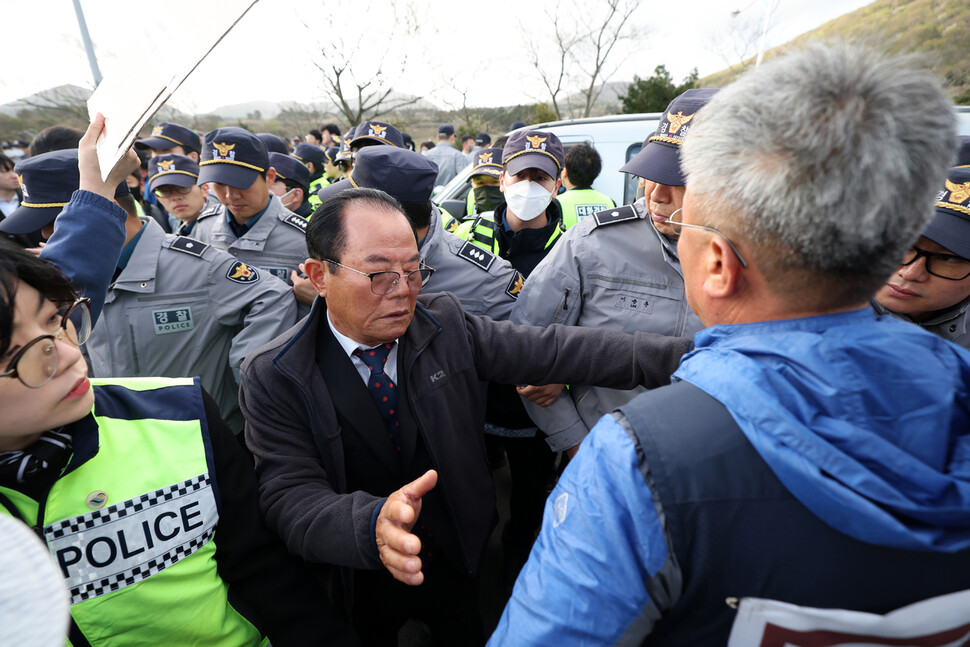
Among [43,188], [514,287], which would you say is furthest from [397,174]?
[43,188]

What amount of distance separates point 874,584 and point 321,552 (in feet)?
3.89

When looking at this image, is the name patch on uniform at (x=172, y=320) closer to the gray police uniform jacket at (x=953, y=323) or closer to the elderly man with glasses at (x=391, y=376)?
the elderly man with glasses at (x=391, y=376)

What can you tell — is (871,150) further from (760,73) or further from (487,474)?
(487,474)

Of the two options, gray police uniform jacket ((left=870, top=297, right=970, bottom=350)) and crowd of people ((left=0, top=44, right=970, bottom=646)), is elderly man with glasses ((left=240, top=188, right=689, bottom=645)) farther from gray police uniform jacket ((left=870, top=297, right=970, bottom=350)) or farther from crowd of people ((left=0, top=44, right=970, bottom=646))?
gray police uniform jacket ((left=870, top=297, right=970, bottom=350))

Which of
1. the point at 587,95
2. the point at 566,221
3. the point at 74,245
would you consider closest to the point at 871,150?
the point at 74,245

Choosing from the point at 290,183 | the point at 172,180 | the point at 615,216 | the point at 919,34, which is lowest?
the point at 615,216

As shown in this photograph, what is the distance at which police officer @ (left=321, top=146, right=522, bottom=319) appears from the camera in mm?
2439

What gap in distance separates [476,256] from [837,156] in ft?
6.40

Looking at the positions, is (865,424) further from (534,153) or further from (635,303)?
(534,153)

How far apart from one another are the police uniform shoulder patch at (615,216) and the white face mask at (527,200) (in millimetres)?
1324

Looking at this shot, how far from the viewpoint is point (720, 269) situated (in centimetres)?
86

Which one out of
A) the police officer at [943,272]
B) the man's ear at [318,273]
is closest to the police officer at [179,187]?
the man's ear at [318,273]

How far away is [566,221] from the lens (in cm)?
400

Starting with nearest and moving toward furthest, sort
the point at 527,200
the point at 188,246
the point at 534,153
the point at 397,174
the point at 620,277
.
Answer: the point at 620,277 → the point at 188,246 → the point at 397,174 → the point at 527,200 → the point at 534,153
